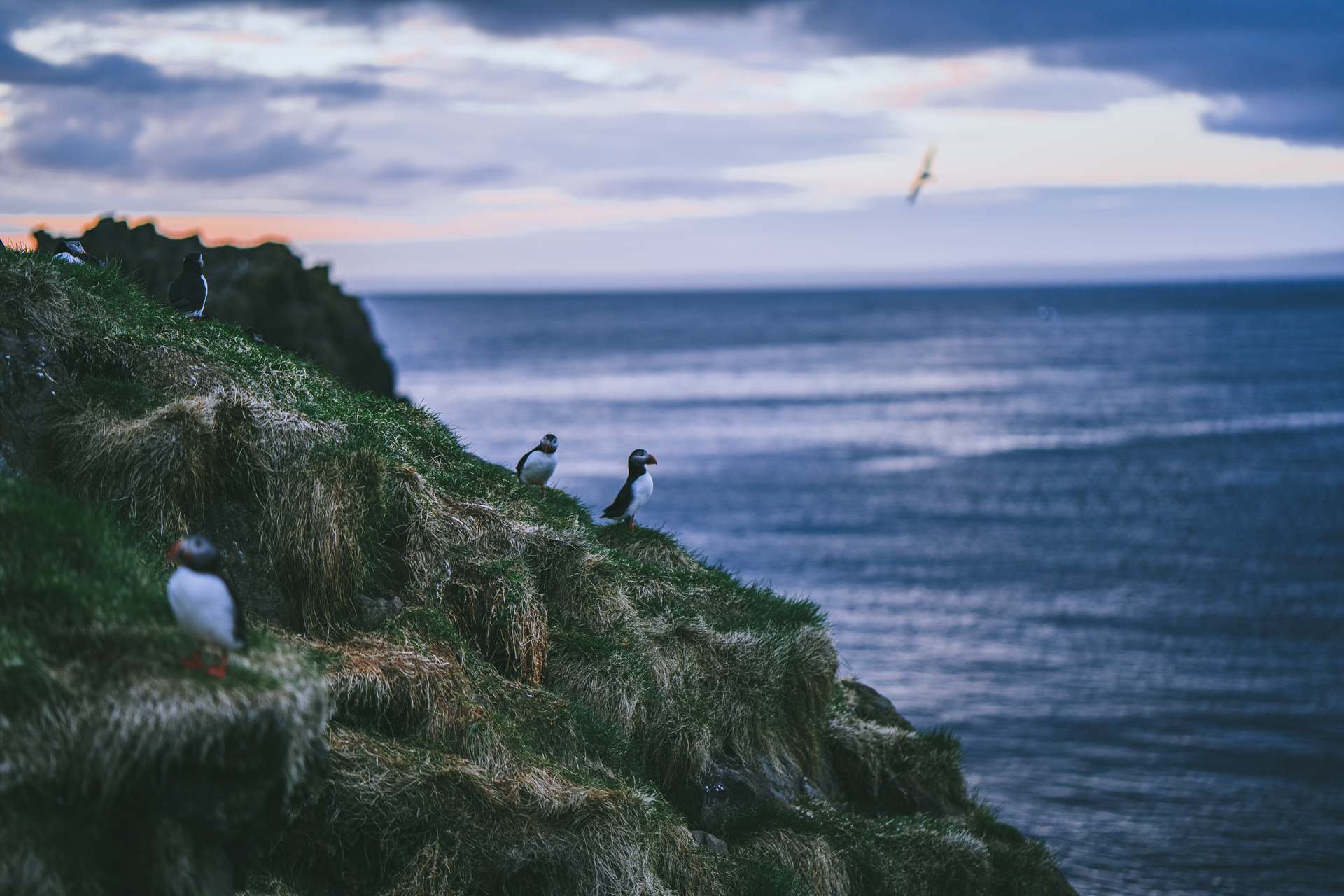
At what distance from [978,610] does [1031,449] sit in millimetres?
33750

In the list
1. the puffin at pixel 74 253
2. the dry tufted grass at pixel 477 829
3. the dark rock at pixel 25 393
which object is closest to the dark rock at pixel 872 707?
the dry tufted grass at pixel 477 829

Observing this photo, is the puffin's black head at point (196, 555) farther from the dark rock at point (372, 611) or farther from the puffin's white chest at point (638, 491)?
the puffin's white chest at point (638, 491)

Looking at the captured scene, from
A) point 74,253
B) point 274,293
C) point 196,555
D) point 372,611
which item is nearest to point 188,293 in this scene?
point 74,253

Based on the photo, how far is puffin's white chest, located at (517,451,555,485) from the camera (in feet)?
42.7

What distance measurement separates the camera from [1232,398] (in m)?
87.4

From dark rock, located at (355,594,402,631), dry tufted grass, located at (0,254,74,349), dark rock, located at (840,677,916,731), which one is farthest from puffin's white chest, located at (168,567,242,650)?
dark rock, located at (840,677,916,731)

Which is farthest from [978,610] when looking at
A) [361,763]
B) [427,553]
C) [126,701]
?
[126,701]

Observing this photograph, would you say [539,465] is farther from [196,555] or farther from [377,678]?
[196,555]

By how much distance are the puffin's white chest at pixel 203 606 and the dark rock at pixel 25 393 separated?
12.4ft

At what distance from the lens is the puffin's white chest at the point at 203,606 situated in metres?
5.31

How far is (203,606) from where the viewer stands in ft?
17.4

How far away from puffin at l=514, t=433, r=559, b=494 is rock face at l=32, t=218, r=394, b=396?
98.0 feet

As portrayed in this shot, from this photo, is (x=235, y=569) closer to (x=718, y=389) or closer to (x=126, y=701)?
(x=126, y=701)

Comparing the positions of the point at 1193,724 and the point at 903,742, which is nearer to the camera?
the point at 903,742
